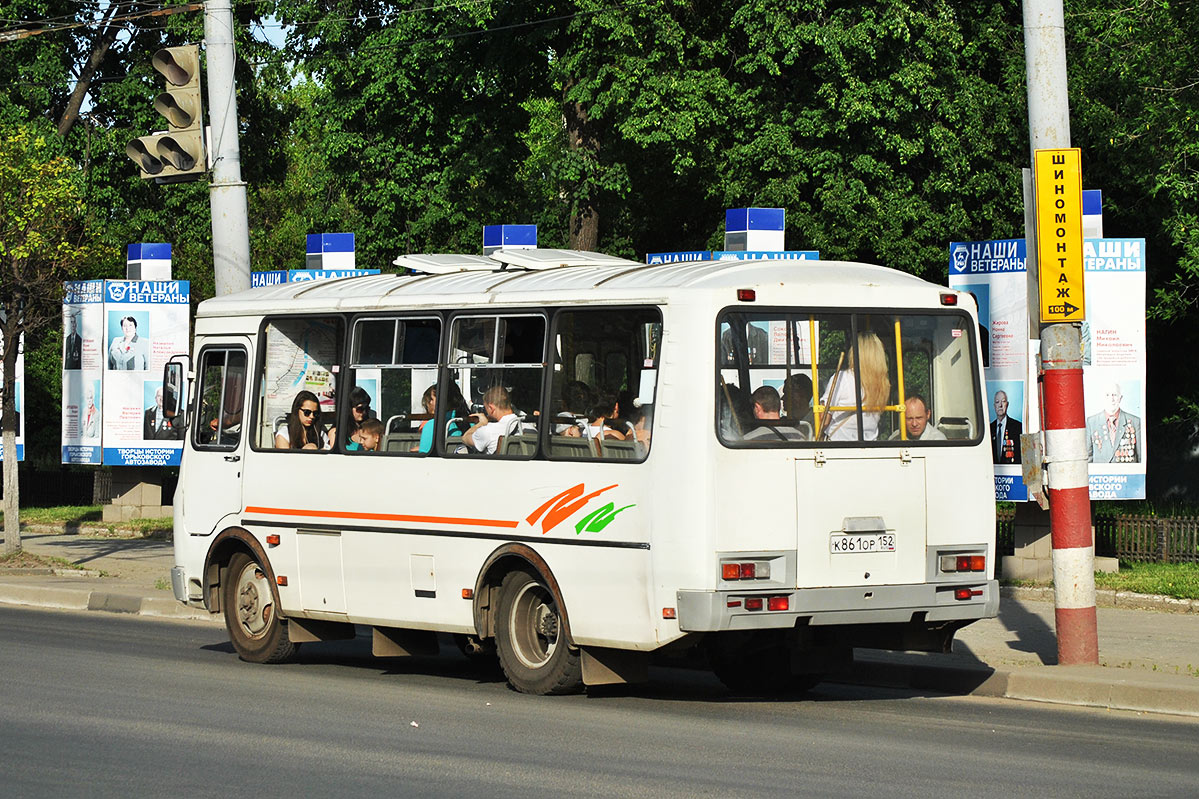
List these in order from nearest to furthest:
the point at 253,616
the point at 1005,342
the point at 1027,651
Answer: the point at 1027,651 → the point at 253,616 → the point at 1005,342

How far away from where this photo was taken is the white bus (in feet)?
36.3

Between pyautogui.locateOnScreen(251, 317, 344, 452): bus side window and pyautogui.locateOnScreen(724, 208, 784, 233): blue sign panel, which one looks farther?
pyautogui.locateOnScreen(724, 208, 784, 233): blue sign panel

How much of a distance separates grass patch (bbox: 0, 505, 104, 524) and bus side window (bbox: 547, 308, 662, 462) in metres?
21.1

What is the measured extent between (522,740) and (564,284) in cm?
342

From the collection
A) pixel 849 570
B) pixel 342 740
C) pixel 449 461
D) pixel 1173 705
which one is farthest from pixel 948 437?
pixel 342 740

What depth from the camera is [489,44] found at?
36312mm

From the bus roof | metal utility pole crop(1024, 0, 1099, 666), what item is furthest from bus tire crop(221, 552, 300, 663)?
metal utility pole crop(1024, 0, 1099, 666)

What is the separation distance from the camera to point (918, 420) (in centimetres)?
1176

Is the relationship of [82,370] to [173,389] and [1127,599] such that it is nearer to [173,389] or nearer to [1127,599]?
[173,389]

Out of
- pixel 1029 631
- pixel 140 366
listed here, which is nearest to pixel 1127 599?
pixel 1029 631

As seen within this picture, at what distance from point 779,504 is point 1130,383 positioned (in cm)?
906

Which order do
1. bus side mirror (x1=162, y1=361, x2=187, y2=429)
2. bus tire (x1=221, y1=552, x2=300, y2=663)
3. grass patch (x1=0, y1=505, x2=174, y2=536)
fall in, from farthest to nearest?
grass patch (x1=0, y1=505, x2=174, y2=536) < bus side mirror (x1=162, y1=361, x2=187, y2=429) < bus tire (x1=221, y1=552, x2=300, y2=663)

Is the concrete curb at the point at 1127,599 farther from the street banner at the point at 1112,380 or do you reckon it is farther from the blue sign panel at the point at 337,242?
the blue sign panel at the point at 337,242

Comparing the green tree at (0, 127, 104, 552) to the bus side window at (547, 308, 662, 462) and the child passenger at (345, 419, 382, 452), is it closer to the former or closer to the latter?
the child passenger at (345, 419, 382, 452)
